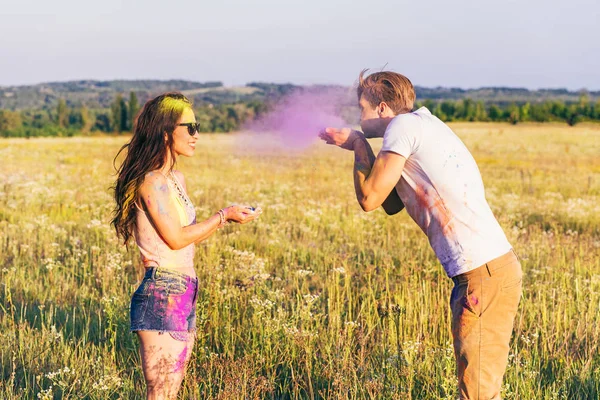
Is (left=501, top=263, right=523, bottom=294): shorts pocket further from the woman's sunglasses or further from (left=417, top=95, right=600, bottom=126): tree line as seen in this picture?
(left=417, top=95, right=600, bottom=126): tree line

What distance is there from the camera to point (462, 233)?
3105mm

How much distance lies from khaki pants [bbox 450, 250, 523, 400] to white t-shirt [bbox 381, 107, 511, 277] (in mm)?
69

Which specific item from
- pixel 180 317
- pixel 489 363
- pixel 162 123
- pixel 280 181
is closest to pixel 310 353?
pixel 180 317

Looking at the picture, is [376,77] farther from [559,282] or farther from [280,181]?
[280,181]

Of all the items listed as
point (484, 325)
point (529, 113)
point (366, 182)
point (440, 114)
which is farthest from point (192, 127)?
point (529, 113)

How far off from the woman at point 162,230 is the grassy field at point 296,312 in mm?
494

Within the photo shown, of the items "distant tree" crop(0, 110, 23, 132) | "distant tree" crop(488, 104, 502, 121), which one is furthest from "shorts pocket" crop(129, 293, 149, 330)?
"distant tree" crop(0, 110, 23, 132)

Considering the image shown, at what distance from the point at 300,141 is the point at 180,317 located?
1.53 m

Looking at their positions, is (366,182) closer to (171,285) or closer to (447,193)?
(447,193)

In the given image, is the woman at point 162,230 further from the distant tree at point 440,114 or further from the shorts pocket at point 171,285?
the distant tree at point 440,114

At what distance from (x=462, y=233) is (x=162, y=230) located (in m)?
1.59

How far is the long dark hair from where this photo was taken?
11.5 feet

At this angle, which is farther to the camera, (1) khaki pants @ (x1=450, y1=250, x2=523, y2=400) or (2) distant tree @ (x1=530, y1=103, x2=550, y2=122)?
(2) distant tree @ (x1=530, y1=103, x2=550, y2=122)

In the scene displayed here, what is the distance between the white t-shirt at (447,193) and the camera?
3084mm
